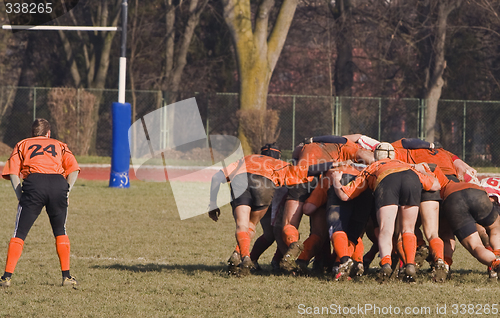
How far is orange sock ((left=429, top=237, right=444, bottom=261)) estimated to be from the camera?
664cm

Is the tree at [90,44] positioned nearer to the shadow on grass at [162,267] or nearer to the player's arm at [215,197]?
the shadow on grass at [162,267]

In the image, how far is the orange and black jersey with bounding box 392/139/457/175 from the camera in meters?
7.57

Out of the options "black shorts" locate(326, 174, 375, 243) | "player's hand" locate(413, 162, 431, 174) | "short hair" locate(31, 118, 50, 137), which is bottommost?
"black shorts" locate(326, 174, 375, 243)

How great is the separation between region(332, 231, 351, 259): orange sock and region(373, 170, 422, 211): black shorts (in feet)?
1.52

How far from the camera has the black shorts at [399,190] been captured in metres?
6.55

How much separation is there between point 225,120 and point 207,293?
19243 millimetres

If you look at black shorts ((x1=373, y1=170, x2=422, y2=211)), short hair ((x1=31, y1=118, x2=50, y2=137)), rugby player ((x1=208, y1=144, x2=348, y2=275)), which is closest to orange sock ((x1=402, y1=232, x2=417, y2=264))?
black shorts ((x1=373, y1=170, x2=422, y2=211))

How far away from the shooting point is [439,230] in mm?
7344

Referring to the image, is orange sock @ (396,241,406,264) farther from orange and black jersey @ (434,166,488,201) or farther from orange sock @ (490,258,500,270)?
orange sock @ (490,258,500,270)

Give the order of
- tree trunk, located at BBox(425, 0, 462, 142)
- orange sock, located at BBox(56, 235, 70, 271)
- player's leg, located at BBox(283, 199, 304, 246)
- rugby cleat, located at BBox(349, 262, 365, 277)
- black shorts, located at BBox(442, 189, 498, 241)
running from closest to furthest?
orange sock, located at BBox(56, 235, 70, 271), rugby cleat, located at BBox(349, 262, 365, 277), black shorts, located at BBox(442, 189, 498, 241), player's leg, located at BBox(283, 199, 304, 246), tree trunk, located at BBox(425, 0, 462, 142)

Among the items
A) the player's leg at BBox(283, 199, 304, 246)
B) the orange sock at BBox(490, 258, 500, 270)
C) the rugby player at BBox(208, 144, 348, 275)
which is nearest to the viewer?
the orange sock at BBox(490, 258, 500, 270)

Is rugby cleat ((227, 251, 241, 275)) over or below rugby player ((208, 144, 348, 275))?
below

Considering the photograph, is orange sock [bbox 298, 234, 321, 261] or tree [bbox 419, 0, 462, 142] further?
tree [bbox 419, 0, 462, 142]

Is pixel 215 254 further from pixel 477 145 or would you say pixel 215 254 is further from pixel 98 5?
pixel 98 5
